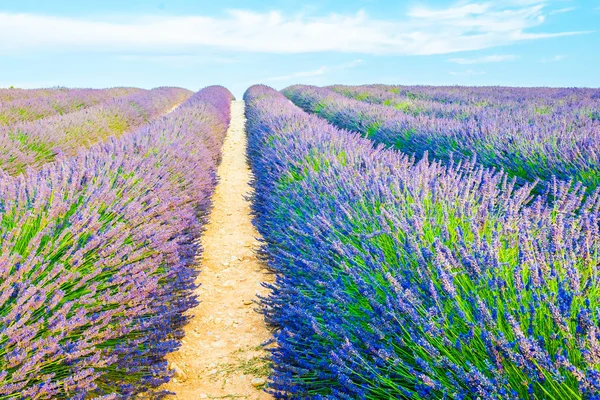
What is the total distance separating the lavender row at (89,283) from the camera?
1573 mm

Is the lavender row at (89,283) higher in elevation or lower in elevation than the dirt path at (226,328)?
higher

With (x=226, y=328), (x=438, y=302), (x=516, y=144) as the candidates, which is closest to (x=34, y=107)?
(x=226, y=328)

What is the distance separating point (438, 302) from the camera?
1.38 m

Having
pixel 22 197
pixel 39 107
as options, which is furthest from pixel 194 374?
pixel 39 107

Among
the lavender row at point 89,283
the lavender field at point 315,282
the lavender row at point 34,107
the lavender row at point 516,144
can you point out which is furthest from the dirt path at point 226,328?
the lavender row at point 34,107

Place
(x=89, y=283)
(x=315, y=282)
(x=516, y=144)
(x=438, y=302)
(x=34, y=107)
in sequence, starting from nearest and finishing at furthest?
(x=438, y=302)
(x=315, y=282)
(x=89, y=283)
(x=516, y=144)
(x=34, y=107)

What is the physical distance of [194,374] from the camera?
8.02 ft

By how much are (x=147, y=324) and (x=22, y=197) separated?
42.7 inches

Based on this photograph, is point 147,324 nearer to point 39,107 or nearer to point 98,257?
point 98,257

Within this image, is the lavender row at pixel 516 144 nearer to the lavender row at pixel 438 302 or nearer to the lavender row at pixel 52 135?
the lavender row at pixel 438 302

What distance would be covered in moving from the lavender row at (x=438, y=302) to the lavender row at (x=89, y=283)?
0.68m

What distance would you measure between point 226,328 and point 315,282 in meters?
1.33

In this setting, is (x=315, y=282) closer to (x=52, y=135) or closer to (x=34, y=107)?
(x=52, y=135)

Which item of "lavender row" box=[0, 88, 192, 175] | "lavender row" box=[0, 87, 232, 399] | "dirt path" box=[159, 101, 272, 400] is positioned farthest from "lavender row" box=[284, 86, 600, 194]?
"lavender row" box=[0, 88, 192, 175]
